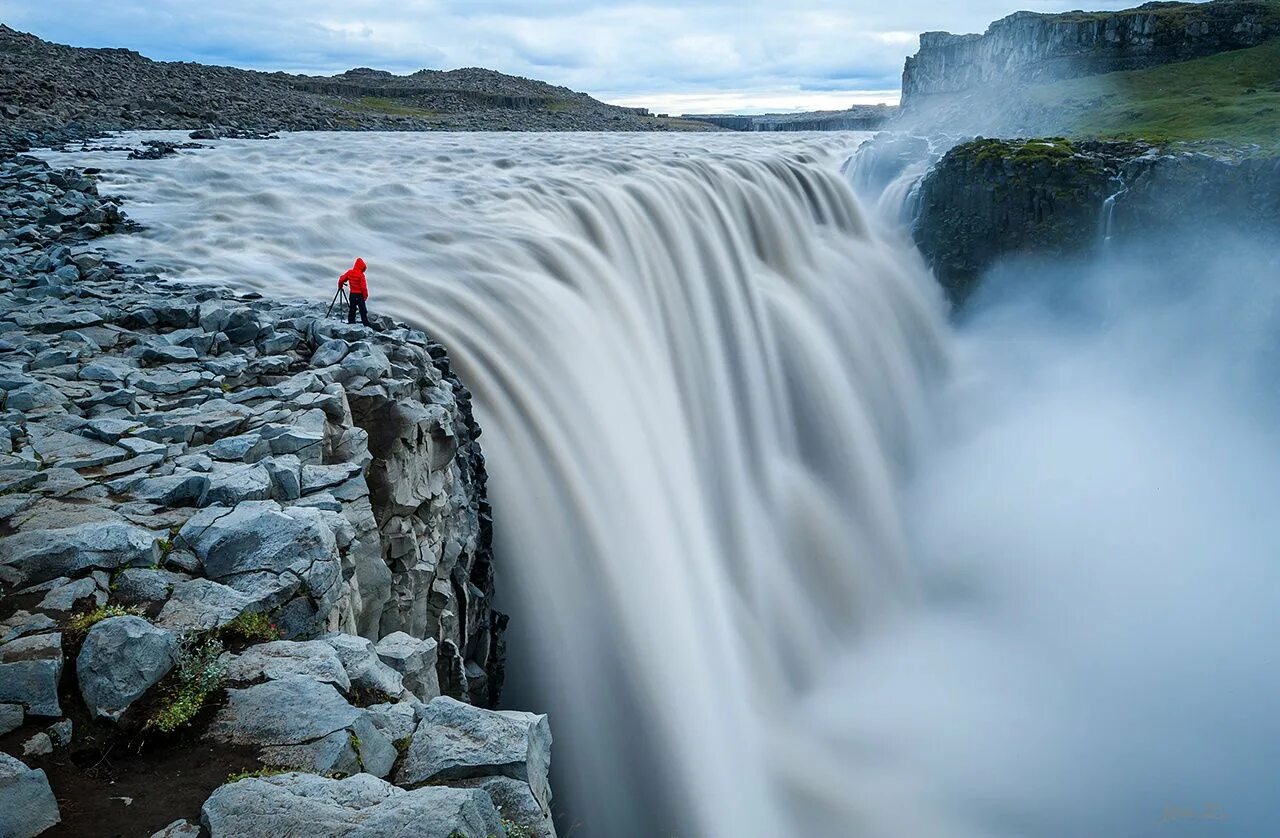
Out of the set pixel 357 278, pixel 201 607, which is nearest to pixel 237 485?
pixel 201 607

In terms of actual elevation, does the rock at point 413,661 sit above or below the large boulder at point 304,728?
below

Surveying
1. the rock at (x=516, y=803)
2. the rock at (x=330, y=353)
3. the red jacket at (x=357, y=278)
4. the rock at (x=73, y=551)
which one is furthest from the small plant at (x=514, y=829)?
the red jacket at (x=357, y=278)

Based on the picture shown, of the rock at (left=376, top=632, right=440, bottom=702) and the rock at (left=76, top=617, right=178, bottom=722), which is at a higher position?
the rock at (left=76, top=617, right=178, bottom=722)

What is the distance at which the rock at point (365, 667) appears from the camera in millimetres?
6562

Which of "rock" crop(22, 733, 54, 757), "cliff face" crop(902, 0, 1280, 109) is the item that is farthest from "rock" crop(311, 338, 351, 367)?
"cliff face" crop(902, 0, 1280, 109)

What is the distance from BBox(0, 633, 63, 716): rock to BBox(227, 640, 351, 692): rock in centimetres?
105

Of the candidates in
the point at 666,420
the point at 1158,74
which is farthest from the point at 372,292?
the point at 1158,74

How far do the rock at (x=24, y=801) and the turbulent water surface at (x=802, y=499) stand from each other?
8.47 metres

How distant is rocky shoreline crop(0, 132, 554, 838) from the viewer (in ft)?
17.4

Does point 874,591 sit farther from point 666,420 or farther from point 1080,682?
point 666,420

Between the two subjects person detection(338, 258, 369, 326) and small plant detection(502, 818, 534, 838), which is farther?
person detection(338, 258, 369, 326)

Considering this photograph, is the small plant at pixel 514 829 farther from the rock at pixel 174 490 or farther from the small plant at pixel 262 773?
the rock at pixel 174 490

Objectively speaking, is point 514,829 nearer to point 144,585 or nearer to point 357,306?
point 144,585

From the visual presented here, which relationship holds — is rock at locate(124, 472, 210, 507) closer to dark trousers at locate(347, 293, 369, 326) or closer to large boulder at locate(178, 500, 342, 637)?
large boulder at locate(178, 500, 342, 637)
